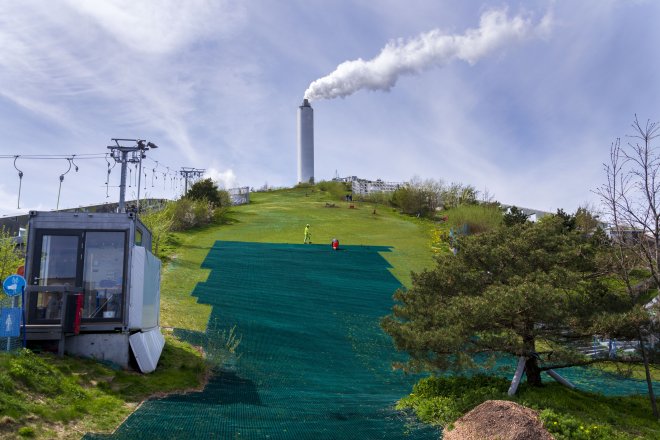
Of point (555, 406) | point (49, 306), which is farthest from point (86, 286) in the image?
point (555, 406)

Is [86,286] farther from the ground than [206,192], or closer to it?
closer to it

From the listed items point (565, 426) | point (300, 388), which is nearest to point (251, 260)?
point (300, 388)

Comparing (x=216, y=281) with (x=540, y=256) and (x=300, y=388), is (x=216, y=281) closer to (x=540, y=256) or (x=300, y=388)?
(x=300, y=388)

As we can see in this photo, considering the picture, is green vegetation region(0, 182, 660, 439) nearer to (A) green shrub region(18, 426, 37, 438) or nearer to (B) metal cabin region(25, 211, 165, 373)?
(A) green shrub region(18, 426, 37, 438)

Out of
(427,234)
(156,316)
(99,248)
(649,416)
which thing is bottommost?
(649,416)

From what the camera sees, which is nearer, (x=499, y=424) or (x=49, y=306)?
(x=499, y=424)

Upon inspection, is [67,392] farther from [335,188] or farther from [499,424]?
[335,188]

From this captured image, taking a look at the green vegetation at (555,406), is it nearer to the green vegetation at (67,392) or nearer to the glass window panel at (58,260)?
the green vegetation at (67,392)
